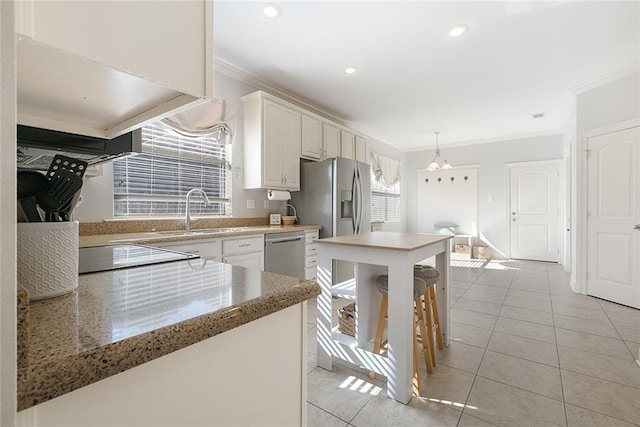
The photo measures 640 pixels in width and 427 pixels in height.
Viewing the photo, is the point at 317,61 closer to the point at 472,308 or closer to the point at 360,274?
the point at 360,274

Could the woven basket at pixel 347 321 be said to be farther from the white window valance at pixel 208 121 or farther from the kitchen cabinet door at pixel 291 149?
the white window valance at pixel 208 121

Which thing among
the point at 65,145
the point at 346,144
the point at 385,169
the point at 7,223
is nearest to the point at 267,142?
the point at 346,144

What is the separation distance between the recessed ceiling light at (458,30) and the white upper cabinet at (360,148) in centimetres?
259

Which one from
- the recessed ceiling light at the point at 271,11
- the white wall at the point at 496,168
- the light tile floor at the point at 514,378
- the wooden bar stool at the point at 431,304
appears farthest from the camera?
the white wall at the point at 496,168

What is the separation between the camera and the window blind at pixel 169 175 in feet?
8.79

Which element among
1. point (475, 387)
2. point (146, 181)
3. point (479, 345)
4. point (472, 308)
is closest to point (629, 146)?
point (472, 308)

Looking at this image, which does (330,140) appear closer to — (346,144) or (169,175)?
(346,144)

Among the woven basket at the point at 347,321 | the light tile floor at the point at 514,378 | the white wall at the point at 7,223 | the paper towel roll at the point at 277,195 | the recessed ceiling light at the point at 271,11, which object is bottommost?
the light tile floor at the point at 514,378

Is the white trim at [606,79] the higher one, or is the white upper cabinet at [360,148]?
the white trim at [606,79]

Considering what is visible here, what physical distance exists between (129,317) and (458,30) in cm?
326

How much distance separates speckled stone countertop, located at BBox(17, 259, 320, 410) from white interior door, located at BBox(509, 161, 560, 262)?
678 centimetres

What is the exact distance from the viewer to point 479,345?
7.69 ft

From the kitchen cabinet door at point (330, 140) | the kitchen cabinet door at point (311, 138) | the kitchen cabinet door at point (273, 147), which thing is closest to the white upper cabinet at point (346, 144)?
the kitchen cabinet door at point (330, 140)

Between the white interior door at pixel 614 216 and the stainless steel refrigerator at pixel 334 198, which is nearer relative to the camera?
the white interior door at pixel 614 216
